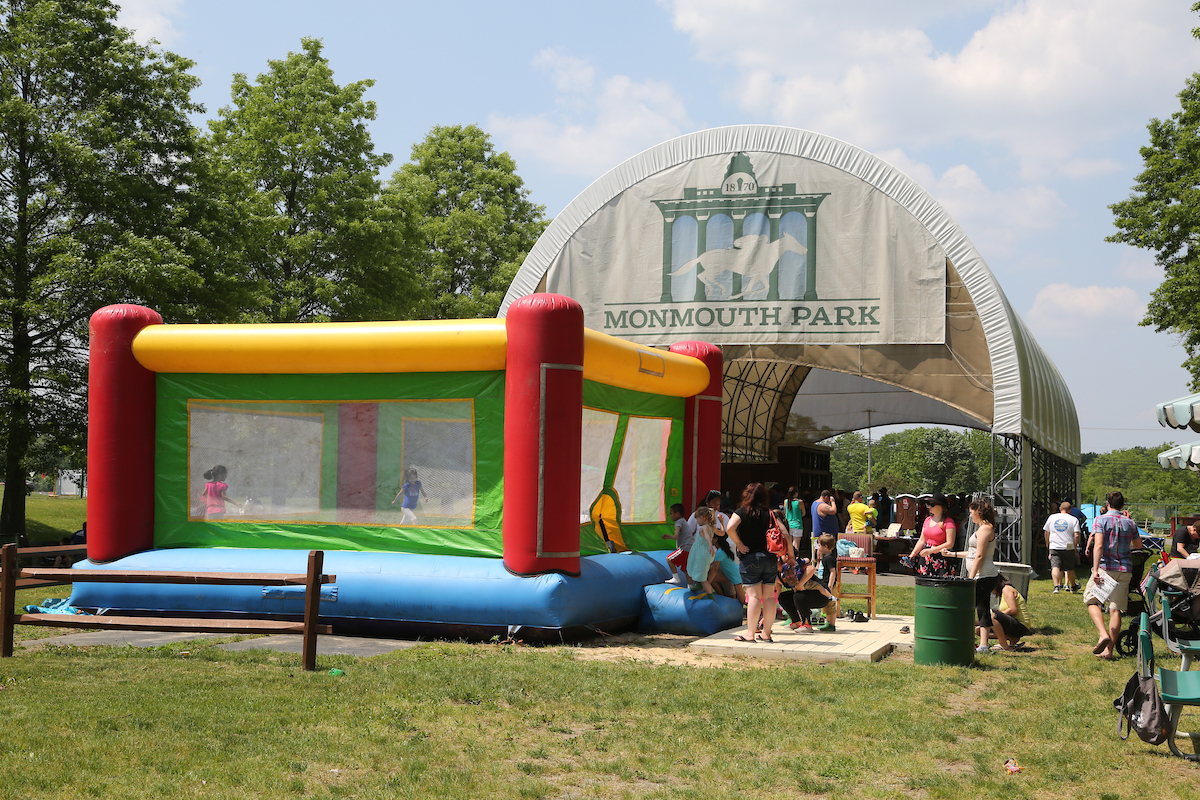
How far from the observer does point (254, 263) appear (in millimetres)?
26250

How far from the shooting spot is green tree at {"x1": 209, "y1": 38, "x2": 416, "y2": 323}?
26.1 m

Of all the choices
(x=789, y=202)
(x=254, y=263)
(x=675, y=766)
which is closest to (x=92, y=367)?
(x=675, y=766)

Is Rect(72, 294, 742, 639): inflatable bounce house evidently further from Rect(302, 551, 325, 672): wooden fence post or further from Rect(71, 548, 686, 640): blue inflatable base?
Rect(302, 551, 325, 672): wooden fence post

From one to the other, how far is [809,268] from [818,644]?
32.0ft

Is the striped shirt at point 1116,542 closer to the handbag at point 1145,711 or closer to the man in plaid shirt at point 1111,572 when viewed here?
the man in plaid shirt at point 1111,572

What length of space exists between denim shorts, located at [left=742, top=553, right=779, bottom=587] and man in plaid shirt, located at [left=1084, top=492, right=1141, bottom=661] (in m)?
3.01

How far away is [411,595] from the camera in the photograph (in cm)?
1003

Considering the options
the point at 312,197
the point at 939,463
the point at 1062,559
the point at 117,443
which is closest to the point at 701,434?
the point at 1062,559

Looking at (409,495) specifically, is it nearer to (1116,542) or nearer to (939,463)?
(1116,542)

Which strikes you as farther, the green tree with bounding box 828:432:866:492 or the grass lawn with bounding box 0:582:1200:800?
the green tree with bounding box 828:432:866:492

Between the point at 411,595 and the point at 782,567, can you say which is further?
the point at 782,567

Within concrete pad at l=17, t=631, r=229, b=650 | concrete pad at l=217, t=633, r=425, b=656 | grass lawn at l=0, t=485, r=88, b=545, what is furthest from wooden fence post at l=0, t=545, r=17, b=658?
grass lawn at l=0, t=485, r=88, b=545

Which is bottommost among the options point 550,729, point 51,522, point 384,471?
point 51,522

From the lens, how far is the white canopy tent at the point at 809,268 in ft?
58.2
